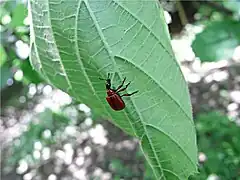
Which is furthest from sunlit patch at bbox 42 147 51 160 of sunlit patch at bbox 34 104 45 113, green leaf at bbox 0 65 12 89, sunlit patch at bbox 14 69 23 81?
green leaf at bbox 0 65 12 89

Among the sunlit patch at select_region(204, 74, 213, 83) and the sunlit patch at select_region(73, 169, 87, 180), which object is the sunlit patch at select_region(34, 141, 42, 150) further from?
the sunlit patch at select_region(204, 74, 213, 83)

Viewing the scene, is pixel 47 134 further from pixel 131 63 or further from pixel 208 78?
pixel 131 63

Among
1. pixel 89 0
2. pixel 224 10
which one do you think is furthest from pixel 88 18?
pixel 224 10

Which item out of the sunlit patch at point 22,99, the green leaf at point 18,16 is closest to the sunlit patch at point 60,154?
the sunlit patch at point 22,99

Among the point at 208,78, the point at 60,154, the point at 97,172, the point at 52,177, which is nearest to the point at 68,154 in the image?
the point at 60,154

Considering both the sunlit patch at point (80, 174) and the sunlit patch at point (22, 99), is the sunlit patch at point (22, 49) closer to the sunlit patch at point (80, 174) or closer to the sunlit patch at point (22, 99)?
the sunlit patch at point (22, 99)

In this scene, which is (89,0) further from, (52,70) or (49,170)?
(49,170)

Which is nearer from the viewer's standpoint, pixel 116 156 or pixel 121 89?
pixel 121 89
